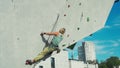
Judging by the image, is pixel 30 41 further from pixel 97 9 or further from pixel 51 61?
pixel 51 61

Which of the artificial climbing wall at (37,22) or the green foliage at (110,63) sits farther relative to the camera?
the green foliage at (110,63)

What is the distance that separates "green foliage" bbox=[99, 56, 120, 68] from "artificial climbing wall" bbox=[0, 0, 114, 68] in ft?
290

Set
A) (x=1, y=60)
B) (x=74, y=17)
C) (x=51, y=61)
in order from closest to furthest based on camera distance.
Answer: (x=1, y=60)
(x=74, y=17)
(x=51, y=61)

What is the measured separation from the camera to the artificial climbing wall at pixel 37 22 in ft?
18.2

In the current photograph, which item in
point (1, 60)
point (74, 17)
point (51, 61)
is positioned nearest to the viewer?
point (1, 60)

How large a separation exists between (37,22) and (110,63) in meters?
94.7

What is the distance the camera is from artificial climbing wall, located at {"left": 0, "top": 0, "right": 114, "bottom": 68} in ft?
18.2

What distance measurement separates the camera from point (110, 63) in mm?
97625

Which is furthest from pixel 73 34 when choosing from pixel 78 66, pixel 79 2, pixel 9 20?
pixel 78 66

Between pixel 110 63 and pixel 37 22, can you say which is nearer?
pixel 37 22

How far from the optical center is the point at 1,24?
→ 18.2 feet

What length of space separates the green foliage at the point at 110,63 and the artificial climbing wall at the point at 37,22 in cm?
8853

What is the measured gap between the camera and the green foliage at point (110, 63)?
3740 inches

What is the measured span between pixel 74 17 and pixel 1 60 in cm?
186
